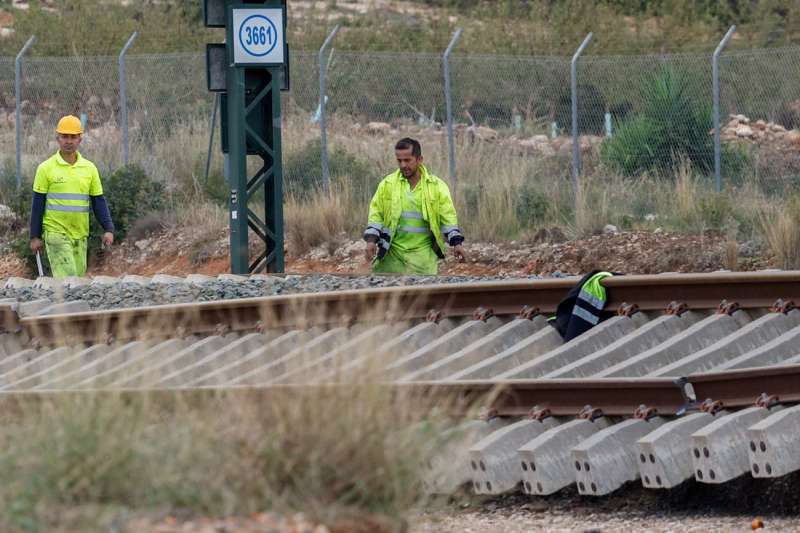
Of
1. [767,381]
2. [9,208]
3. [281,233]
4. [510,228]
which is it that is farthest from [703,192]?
[767,381]

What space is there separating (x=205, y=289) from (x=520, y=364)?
3680mm

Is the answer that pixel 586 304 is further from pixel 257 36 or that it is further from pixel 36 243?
pixel 36 243

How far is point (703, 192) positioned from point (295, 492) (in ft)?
51.2

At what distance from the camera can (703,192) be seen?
774 inches

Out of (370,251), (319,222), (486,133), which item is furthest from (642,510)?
(486,133)

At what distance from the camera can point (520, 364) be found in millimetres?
8789

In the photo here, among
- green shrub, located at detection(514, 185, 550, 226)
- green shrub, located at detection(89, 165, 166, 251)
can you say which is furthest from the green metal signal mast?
green shrub, located at detection(89, 165, 166, 251)

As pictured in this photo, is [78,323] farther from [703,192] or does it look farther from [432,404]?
[703,192]

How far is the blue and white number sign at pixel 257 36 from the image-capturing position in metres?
14.3

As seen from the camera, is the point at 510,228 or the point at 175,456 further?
the point at 510,228

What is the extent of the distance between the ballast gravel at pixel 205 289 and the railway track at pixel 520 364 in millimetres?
959

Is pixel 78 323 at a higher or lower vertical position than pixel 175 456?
lower

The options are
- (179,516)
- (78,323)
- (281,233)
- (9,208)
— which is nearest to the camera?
(179,516)

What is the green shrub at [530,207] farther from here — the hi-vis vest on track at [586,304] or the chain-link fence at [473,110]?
the hi-vis vest on track at [586,304]
